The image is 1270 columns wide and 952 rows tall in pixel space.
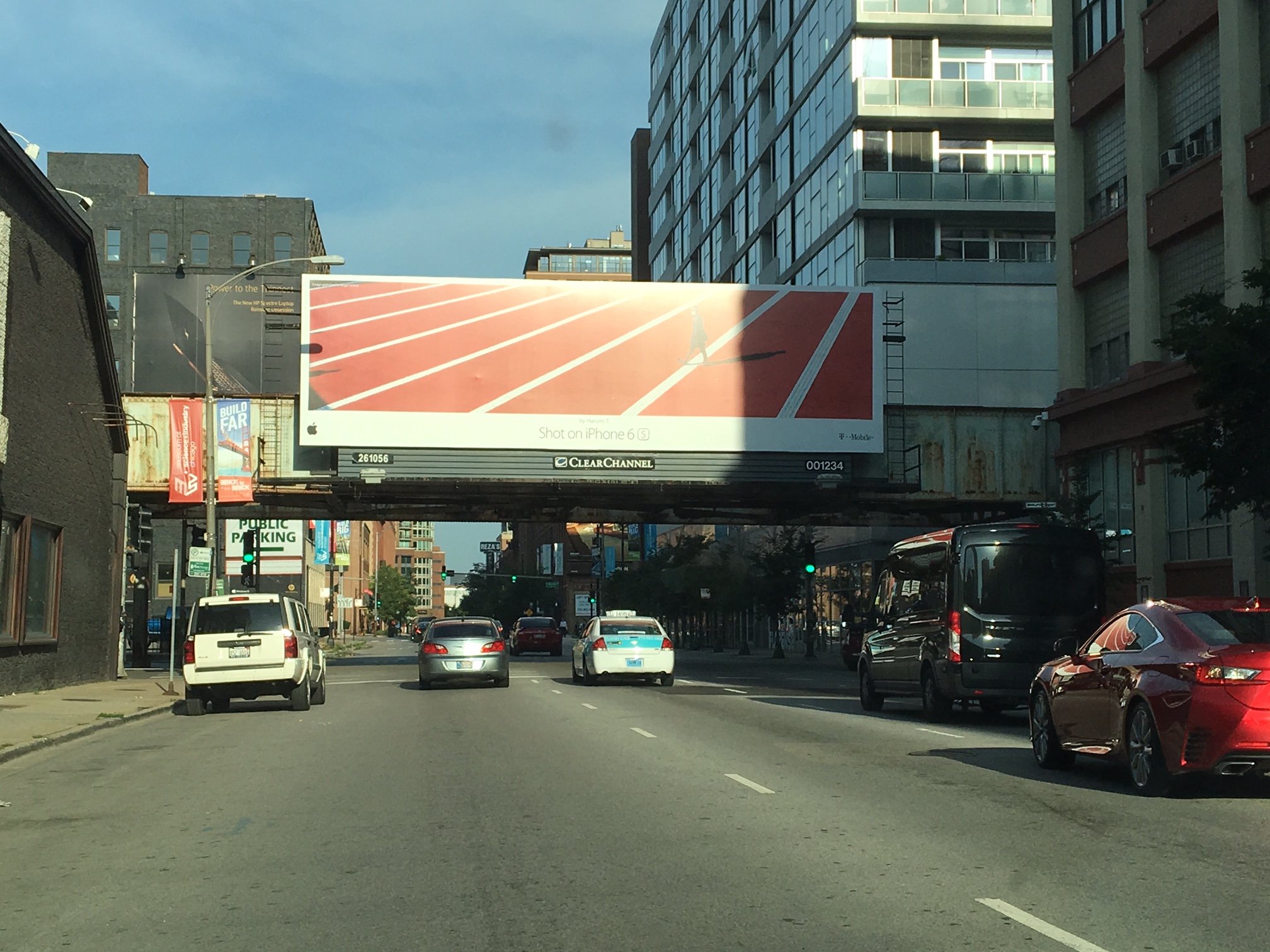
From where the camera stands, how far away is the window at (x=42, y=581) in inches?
1085

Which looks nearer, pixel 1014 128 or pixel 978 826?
pixel 978 826

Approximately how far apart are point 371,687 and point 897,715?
14093mm

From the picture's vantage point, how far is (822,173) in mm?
58594

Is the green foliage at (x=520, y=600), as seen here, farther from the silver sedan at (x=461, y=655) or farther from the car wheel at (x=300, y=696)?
the car wheel at (x=300, y=696)

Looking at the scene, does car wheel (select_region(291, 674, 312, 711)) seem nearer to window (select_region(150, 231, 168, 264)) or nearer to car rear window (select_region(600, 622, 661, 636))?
car rear window (select_region(600, 622, 661, 636))

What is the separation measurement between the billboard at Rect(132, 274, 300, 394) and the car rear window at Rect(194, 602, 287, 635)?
4324 cm

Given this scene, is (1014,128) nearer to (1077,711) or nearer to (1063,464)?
(1063,464)

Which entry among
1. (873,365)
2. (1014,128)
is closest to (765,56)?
(1014,128)

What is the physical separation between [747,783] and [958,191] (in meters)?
45.6

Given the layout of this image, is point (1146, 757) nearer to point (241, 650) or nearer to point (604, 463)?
point (241, 650)

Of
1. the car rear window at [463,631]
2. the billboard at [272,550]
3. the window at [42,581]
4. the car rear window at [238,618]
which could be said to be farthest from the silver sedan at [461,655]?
the billboard at [272,550]

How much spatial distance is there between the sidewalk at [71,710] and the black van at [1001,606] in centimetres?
1176

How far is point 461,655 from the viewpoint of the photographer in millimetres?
29875

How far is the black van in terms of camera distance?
64.7 ft
